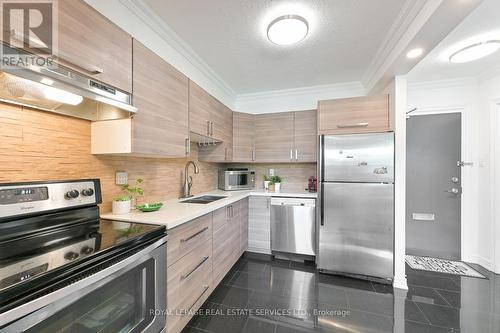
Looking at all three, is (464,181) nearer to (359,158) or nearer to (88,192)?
(359,158)

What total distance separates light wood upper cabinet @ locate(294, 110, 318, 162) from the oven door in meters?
2.25

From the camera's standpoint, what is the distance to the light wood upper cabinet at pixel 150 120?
1.32 m

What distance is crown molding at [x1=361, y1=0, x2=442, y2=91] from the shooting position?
1.38 meters

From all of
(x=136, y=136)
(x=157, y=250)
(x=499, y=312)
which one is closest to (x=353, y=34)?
(x=136, y=136)

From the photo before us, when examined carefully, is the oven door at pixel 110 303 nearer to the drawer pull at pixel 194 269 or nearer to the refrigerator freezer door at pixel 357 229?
the drawer pull at pixel 194 269

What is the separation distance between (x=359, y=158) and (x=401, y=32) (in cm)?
118

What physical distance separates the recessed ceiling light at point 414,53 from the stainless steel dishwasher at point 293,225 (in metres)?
1.76

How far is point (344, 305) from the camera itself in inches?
70.1

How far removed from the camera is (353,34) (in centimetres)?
180

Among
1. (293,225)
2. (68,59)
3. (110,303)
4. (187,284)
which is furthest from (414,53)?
(110,303)

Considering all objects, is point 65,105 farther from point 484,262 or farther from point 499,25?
point 484,262

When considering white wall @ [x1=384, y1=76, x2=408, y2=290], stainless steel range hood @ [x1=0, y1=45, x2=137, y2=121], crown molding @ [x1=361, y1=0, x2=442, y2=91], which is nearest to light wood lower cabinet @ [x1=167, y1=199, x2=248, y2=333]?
stainless steel range hood @ [x1=0, y1=45, x2=137, y2=121]

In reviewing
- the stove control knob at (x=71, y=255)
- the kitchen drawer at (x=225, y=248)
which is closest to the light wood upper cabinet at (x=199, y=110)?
the kitchen drawer at (x=225, y=248)

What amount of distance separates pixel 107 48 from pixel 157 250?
1.23 m
